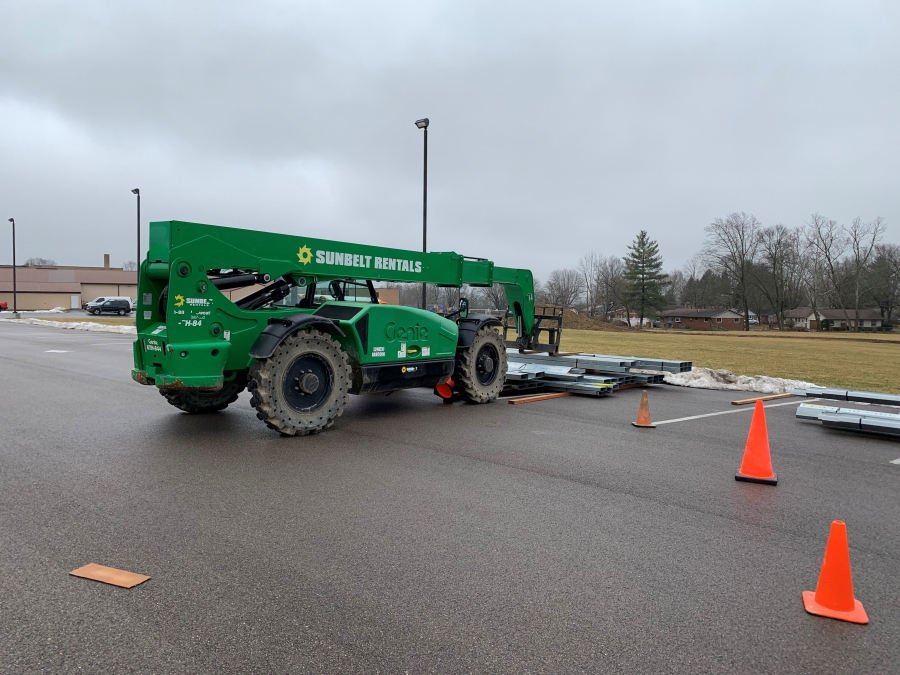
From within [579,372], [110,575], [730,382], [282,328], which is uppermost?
[282,328]

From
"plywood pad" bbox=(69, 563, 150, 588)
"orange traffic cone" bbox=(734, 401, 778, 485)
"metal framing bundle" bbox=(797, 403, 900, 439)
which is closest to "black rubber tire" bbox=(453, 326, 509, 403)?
"metal framing bundle" bbox=(797, 403, 900, 439)

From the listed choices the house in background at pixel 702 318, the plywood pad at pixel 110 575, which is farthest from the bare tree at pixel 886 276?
the plywood pad at pixel 110 575

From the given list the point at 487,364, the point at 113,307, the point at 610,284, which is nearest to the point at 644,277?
the point at 610,284

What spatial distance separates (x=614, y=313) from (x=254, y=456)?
10059 centimetres

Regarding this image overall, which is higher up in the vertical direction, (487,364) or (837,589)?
(487,364)

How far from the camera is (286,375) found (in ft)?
26.0

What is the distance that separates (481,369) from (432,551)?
702 cm

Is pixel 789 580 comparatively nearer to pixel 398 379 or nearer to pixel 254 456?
pixel 254 456

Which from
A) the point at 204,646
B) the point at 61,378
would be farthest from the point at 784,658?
the point at 61,378

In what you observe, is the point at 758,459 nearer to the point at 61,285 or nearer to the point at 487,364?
the point at 487,364

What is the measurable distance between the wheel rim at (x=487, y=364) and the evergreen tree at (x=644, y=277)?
76.0 metres

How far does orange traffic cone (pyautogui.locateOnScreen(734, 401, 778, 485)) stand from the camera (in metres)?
6.26

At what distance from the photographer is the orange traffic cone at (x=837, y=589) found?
11.7ft

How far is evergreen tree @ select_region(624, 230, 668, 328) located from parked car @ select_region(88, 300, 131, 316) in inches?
2345
